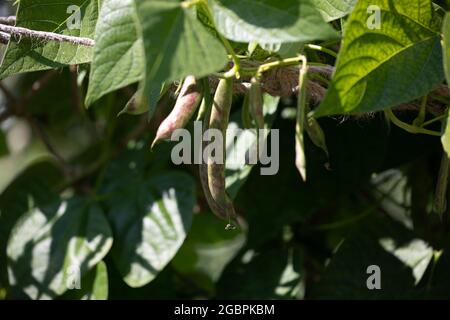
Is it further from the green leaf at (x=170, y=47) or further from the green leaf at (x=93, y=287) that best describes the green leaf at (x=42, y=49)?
the green leaf at (x=93, y=287)

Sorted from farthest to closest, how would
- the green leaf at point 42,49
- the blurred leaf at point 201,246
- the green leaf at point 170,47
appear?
the blurred leaf at point 201,246 < the green leaf at point 42,49 < the green leaf at point 170,47

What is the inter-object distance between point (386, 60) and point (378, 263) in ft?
1.56

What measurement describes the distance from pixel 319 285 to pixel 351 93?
0.50 meters

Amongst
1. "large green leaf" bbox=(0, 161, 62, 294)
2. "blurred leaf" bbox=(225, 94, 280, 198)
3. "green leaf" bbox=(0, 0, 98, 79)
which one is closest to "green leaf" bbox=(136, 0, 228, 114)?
"green leaf" bbox=(0, 0, 98, 79)

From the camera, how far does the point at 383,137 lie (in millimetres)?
1078

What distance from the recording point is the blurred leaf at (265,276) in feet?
3.52

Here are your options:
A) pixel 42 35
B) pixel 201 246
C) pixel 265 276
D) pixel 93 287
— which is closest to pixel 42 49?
pixel 42 35

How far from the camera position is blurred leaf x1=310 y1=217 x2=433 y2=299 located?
100 centimetres

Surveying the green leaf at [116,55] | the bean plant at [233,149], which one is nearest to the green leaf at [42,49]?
the bean plant at [233,149]

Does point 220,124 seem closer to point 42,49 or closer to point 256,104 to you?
point 256,104

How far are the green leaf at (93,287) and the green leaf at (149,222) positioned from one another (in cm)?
2

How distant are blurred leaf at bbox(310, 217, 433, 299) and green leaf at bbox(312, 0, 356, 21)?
46 cm
